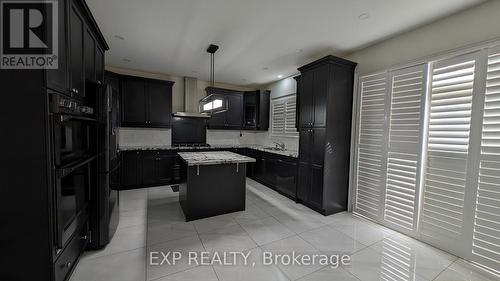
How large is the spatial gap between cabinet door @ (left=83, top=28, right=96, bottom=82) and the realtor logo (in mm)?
752

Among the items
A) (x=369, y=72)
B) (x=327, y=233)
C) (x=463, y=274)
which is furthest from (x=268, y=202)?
(x=369, y=72)

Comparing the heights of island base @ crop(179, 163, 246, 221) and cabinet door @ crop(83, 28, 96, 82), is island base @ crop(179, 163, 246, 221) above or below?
below

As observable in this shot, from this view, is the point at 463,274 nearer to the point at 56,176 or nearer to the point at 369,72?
the point at 369,72

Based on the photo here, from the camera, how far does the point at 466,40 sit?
218 cm

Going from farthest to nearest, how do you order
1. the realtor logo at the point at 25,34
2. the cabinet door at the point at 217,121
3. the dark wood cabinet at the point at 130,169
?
the cabinet door at the point at 217,121, the dark wood cabinet at the point at 130,169, the realtor logo at the point at 25,34

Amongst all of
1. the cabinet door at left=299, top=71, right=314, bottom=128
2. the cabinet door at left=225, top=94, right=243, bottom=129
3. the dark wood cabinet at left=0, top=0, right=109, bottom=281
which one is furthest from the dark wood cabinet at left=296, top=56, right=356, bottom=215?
the dark wood cabinet at left=0, top=0, right=109, bottom=281

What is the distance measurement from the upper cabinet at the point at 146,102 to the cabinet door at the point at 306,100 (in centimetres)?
310

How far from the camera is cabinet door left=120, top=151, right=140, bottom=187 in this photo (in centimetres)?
432

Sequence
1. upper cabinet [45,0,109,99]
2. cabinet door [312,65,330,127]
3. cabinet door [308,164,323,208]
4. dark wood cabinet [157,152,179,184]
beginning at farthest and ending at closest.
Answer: dark wood cabinet [157,152,179,184] < cabinet door [308,164,323,208] < cabinet door [312,65,330,127] < upper cabinet [45,0,109,99]

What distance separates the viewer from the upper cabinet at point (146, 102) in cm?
450

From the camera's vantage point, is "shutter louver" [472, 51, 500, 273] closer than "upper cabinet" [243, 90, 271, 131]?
Yes

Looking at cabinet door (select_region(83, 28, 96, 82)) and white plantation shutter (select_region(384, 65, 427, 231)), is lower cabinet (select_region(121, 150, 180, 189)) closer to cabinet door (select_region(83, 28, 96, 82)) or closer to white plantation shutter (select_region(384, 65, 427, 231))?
cabinet door (select_region(83, 28, 96, 82))

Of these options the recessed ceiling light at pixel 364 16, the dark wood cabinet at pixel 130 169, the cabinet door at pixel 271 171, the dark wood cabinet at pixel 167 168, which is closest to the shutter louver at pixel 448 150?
the recessed ceiling light at pixel 364 16

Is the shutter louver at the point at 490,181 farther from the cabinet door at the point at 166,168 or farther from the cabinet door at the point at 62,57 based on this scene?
the cabinet door at the point at 166,168
